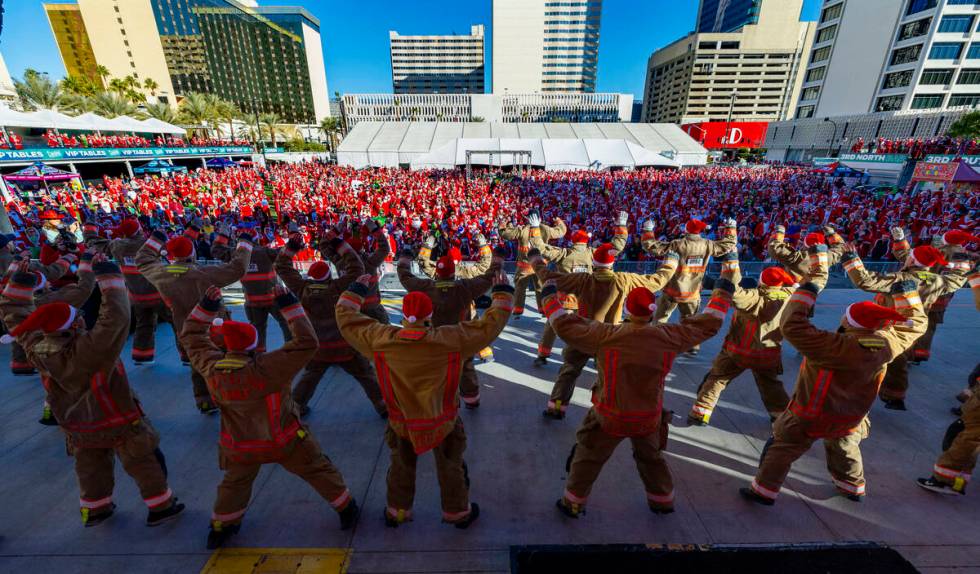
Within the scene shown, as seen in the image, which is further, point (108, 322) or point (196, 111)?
point (196, 111)

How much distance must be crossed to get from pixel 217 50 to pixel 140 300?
12089 cm

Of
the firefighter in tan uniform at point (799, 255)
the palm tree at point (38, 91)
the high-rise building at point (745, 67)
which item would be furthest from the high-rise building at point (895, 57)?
the palm tree at point (38, 91)

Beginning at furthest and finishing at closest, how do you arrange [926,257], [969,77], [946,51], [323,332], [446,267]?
[969,77] < [946,51] < [926,257] < [446,267] < [323,332]

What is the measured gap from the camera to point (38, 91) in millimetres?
36000

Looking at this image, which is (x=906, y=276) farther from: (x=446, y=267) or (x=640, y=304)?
(x=446, y=267)

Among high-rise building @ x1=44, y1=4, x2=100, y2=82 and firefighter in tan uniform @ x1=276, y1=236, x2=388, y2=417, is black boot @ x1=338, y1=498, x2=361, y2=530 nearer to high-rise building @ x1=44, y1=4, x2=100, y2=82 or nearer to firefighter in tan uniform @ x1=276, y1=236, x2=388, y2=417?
firefighter in tan uniform @ x1=276, y1=236, x2=388, y2=417

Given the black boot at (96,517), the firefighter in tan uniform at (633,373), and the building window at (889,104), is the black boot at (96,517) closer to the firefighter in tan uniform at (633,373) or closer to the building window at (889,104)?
the firefighter in tan uniform at (633,373)

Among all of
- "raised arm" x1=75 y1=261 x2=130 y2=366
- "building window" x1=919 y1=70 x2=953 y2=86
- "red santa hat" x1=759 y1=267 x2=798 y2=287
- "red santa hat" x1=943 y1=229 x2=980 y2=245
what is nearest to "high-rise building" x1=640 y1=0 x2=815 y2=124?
"building window" x1=919 y1=70 x2=953 y2=86

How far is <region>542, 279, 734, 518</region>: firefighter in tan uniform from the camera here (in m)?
2.68

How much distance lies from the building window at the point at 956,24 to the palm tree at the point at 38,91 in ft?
312

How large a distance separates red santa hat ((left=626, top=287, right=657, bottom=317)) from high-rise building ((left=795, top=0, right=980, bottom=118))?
69.0m

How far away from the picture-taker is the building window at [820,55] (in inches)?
2252

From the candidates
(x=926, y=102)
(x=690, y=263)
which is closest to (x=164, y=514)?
(x=690, y=263)

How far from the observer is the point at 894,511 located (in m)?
Result: 3.13
